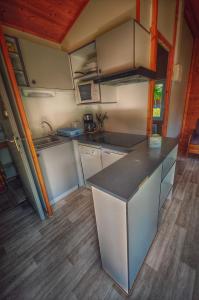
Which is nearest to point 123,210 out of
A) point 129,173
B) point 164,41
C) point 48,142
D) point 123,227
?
point 123,227

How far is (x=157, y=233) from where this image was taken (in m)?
1.55

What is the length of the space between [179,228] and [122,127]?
1.56 metres

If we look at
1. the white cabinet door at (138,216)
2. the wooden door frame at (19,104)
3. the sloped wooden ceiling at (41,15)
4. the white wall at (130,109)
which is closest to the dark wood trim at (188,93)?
the white wall at (130,109)

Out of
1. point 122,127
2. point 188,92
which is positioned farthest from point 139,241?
point 188,92

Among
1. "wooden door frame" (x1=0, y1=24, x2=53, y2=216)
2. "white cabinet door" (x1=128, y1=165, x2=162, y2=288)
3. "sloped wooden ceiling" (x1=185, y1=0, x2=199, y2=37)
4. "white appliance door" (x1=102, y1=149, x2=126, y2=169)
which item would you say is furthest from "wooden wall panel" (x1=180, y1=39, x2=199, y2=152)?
"wooden door frame" (x1=0, y1=24, x2=53, y2=216)

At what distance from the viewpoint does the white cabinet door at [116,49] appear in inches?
55.2

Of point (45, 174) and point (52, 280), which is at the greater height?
point (45, 174)

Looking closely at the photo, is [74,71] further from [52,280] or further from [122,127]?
[52,280]

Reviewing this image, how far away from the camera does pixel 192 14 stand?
2.53 metres

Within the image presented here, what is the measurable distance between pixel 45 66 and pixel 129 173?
191 cm

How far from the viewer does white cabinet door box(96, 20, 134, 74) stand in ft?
4.60

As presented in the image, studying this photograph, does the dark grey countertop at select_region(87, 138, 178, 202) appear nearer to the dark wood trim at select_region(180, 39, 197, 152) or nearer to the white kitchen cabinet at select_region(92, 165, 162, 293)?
the white kitchen cabinet at select_region(92, 165, 162, 293)

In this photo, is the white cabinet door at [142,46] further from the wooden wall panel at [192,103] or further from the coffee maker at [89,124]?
the wooden wall panel at [192,103]

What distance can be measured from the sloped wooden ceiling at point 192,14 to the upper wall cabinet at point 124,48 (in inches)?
66.1
